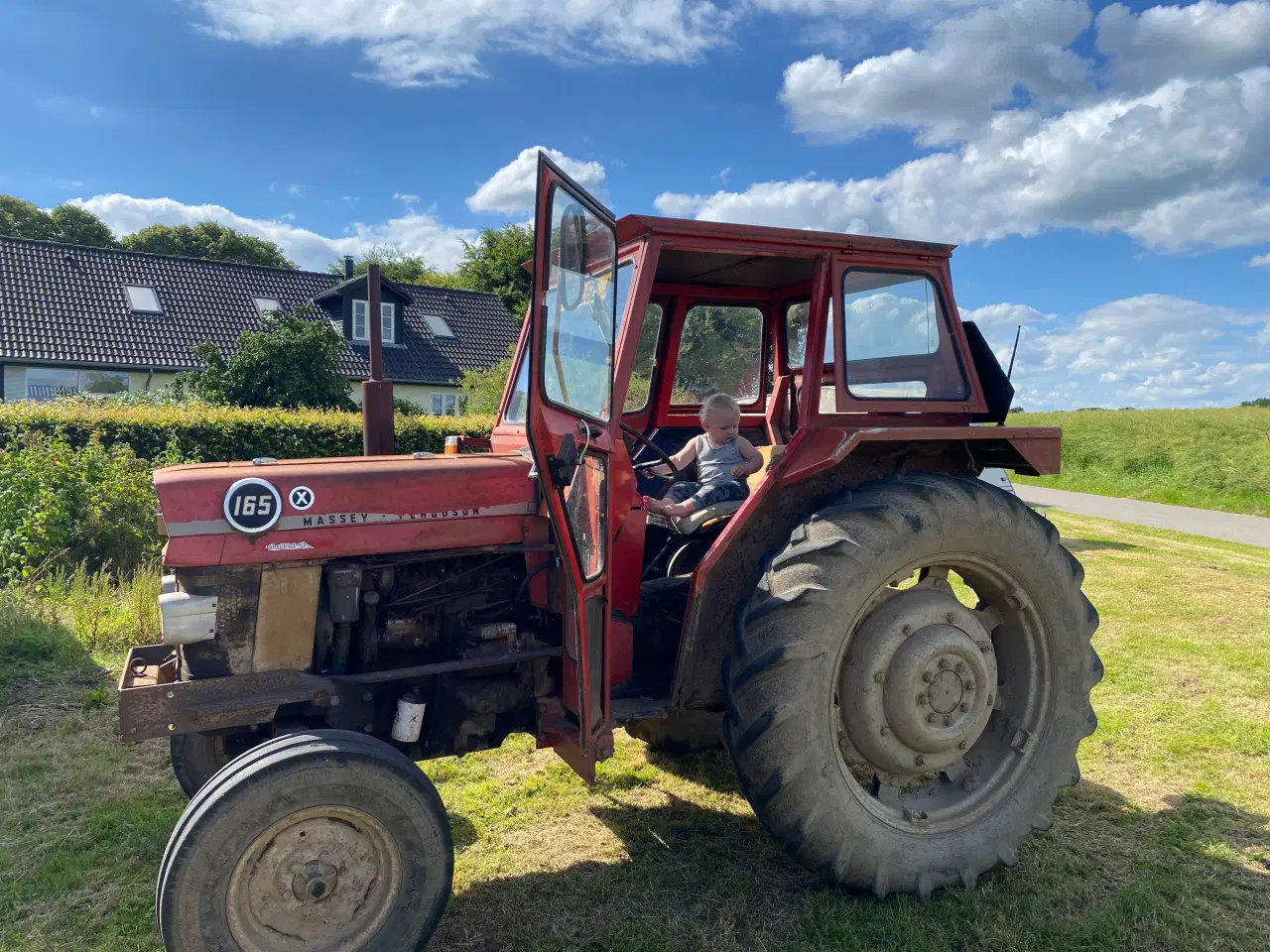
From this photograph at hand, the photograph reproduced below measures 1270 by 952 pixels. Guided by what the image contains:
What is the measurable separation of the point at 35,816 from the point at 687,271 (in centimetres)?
354

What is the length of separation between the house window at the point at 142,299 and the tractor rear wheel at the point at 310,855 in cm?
2250

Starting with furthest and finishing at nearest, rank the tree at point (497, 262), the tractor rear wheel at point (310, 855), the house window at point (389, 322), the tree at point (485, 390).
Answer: the tree at point (497, 262) → the house window at point (389, 322) → the tree at point (485, 390) → the tractor rear wheel at point (310, 855)

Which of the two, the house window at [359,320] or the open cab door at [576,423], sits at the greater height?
the house window at [359,320]

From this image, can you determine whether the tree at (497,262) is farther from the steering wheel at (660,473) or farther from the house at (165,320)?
the steering wheel at (660,473)

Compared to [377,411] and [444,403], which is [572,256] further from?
[444,403]

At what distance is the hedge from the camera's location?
8893 mm

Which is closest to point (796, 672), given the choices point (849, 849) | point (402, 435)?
point (849, 849)

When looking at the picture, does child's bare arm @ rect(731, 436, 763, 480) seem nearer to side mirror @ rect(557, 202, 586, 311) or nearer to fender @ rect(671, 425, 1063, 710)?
fender @ rect(671, 425, 1063, 710)

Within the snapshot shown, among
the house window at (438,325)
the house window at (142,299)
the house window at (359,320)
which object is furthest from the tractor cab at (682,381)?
the house window at (438,325)

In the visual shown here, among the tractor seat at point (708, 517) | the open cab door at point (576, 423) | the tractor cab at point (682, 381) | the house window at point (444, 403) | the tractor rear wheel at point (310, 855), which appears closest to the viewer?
the tractor rear wheel at point (310, 855)

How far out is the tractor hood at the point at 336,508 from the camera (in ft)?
8.82

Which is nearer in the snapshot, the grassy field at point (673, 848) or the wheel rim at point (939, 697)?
the grassy field at point (673, 848)

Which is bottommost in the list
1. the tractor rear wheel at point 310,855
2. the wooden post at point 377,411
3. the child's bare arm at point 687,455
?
the tractor rear wheel at point 310,855

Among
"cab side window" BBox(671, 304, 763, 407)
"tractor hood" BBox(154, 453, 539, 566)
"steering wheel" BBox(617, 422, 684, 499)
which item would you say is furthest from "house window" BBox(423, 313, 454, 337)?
"tractor hood" BBox(154, 453, 539, 566)
